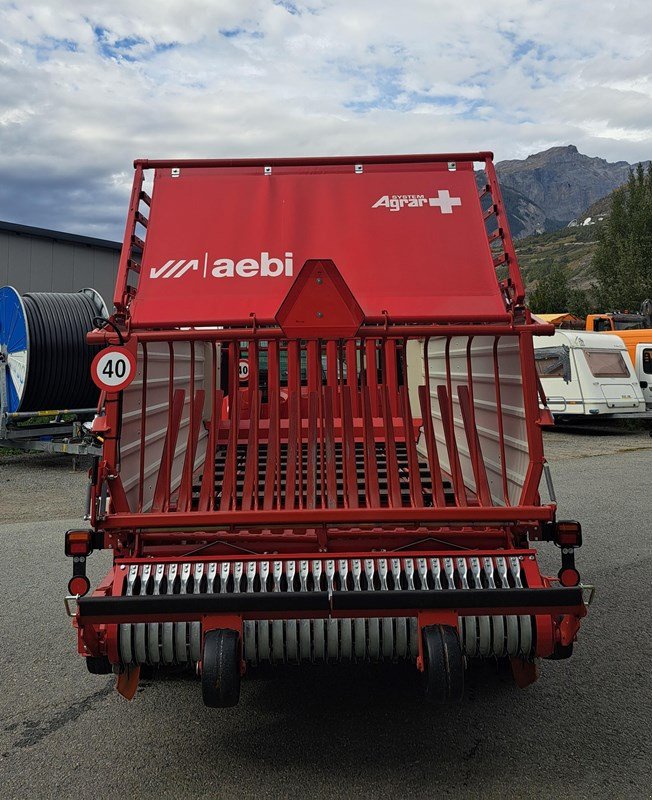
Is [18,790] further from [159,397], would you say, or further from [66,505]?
[66,505]

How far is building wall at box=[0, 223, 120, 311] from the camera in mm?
19688

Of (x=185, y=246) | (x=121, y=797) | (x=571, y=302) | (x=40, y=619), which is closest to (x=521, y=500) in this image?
(x=121, y=797)

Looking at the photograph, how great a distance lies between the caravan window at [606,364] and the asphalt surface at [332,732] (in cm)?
1312

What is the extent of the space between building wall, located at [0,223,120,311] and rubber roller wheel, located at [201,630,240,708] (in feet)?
60.2

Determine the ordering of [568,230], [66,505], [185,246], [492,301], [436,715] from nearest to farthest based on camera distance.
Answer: [436,715] → [492,301] → [185,246] → [66,505] → [568,230]

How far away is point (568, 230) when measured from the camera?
106688mm

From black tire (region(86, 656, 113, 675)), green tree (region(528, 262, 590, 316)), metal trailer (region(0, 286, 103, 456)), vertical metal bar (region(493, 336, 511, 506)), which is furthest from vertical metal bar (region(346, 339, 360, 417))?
green tree (region(528, 262, 590, 316))

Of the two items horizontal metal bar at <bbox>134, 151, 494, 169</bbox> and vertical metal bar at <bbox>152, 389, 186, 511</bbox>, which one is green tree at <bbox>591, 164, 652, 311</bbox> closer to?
horizontal metal bar at <bbox>134, 151, 494, 169</bbox>

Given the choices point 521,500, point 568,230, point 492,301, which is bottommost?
point 521,500

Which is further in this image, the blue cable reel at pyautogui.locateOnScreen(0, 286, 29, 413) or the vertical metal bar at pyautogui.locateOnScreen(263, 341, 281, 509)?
the blue cable reel at pyautogui.locateOnScreen(0, 286, 29, 413)

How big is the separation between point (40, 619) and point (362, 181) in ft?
12.4

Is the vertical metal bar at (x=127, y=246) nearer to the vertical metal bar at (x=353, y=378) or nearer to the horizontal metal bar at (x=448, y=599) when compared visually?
the vertical metal bar at (x=353, y=378)

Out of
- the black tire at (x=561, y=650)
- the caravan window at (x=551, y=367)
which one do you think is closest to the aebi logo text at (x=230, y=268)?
the black tire at (x=561, y=650)

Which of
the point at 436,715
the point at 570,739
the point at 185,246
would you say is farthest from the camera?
the point at 185,246
